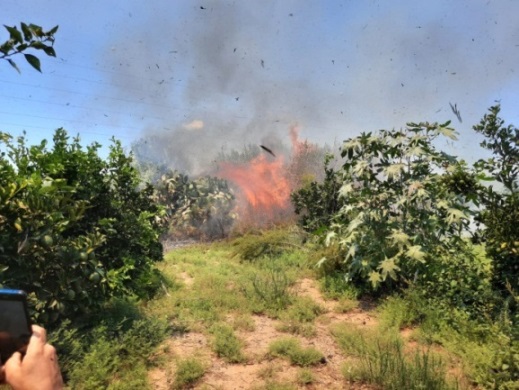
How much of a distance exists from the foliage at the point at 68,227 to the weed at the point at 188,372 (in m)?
1.22

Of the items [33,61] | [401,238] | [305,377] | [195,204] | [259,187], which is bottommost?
[305,377]

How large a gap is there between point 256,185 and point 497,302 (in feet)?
49.7

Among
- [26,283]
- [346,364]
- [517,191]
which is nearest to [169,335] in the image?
[26,283]

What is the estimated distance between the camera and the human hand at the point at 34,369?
1.08 meters

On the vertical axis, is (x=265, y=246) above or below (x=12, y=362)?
above

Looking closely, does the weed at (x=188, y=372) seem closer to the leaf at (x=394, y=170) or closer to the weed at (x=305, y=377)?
the weed at (x=305, y=377)

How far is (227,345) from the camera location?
14.0 feet

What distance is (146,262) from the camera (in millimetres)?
5297

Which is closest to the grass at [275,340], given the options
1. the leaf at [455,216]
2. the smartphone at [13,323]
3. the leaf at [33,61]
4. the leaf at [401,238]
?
the leaf at [401,238]

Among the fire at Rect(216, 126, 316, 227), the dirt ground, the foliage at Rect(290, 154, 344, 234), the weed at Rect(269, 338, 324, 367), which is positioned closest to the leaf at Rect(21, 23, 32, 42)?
the dirt ground

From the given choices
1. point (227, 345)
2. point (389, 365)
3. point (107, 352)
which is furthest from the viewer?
point (227, 345)

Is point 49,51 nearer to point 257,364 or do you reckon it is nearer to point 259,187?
point 257,364

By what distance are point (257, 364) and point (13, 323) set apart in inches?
128

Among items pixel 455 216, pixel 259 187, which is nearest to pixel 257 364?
pixel 455 216
